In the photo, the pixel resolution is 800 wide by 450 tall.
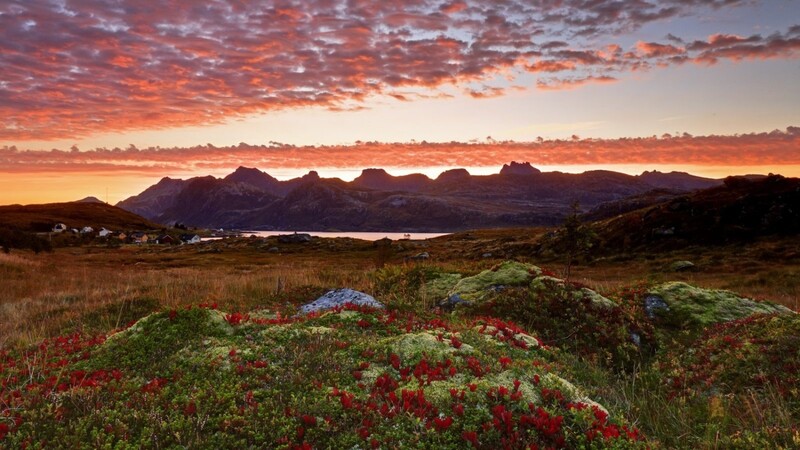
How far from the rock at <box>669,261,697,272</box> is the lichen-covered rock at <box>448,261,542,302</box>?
4064 centimetres

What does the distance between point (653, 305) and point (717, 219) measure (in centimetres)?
5952

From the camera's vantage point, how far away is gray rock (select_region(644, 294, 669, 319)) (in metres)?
15.0

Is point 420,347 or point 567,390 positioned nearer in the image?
point 567,390

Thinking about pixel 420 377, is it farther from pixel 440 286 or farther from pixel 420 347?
pixel 440 286

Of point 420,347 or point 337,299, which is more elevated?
point 420,347

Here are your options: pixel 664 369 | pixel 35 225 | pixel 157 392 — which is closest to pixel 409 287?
pixel 664 369

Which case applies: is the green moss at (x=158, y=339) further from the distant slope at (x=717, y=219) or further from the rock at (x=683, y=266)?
the distant slope at (x=717, y=219)

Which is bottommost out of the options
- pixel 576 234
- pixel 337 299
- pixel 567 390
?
pixel 337 299

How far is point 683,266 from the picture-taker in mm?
50094

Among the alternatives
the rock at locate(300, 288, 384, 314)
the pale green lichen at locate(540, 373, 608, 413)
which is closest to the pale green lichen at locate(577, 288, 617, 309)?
the rock at locate(300, 288, 384, 314)

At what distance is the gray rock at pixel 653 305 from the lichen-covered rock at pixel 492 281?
3.72 metres

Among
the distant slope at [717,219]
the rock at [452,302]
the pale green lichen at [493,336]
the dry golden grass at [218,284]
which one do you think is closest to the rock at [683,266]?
the dry golden grass at [218,284]

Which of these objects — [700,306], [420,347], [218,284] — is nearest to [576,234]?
[700,306]

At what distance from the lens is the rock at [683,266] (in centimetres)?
4950
